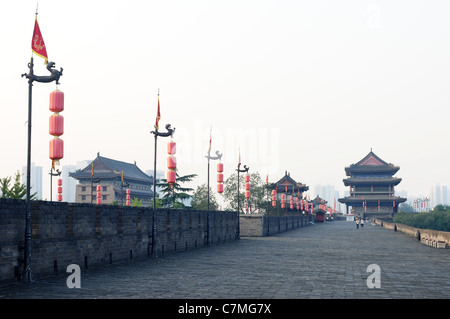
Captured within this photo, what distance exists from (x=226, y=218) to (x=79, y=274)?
20.3m

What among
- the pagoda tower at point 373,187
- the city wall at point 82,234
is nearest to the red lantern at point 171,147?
the city wall at point 82,234

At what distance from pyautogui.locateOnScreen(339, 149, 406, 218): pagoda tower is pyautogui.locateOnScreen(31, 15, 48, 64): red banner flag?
292ft

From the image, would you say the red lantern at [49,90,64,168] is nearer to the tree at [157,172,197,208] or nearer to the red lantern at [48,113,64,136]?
the red lantern at [48,113,64,136]

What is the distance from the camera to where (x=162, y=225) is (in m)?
23.7

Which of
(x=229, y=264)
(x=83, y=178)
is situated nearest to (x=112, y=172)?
(x=83, y=178)

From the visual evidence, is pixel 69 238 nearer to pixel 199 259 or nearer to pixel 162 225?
pixel 199 259

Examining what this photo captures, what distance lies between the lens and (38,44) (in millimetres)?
14875

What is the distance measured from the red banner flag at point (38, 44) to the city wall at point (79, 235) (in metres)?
4.12

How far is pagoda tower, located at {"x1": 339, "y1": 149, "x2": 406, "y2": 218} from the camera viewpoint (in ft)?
321

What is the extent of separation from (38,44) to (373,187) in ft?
298
